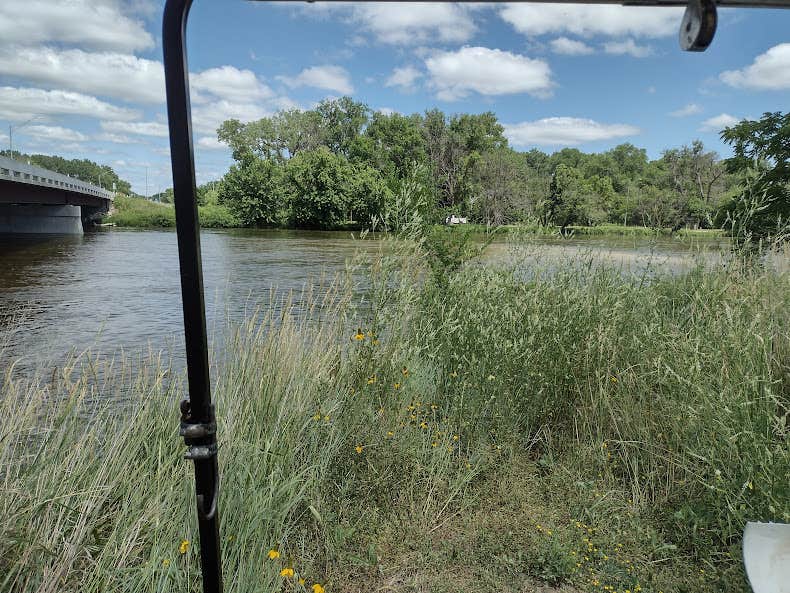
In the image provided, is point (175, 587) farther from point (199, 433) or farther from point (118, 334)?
point (118, 334)

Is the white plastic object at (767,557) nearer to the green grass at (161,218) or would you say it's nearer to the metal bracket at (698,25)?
the metal bracket at (698,25)

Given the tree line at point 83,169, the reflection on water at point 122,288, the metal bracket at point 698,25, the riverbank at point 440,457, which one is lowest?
the reflection on water at point 122,288

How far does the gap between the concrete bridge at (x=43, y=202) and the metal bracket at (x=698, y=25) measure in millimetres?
22153

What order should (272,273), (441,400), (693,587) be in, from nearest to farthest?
(693,587)
(441,400)
(272,273)

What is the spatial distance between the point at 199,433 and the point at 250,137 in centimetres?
6179

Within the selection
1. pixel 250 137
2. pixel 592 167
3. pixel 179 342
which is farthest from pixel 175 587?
pixel 592 167

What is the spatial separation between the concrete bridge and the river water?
92.4 inches

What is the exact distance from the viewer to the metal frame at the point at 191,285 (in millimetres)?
1078

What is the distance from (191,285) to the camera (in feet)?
3.66

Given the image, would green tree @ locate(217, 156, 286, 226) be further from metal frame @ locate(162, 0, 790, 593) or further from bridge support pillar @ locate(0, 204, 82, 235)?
metal frame @ locate(162, 0, 790, 593)

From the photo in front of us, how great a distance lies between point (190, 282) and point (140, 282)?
16.1 m

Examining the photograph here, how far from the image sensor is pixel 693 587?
2391 millimetres

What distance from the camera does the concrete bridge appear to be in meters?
20.2

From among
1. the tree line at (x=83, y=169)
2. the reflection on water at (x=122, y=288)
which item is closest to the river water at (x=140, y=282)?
the reflection on water at (x=122, y=288)
